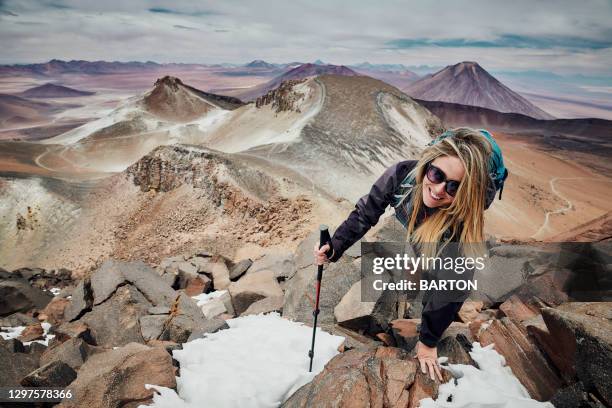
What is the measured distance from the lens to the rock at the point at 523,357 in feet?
12.0

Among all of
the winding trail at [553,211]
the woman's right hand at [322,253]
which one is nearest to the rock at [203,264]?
the woman's right hand at [322,253]

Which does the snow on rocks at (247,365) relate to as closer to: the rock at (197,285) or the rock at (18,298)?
the rock at (197,285)

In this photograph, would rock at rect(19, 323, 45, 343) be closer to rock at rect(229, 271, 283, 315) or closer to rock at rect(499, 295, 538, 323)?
rock at rect(229, 271, 283, 315)

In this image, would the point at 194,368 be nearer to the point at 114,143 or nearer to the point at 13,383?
the point at 13,383

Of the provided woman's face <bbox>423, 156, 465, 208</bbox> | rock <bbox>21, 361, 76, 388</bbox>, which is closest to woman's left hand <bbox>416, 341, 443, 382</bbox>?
woman's face <bbox>423, 156, 465, 208</bbox>

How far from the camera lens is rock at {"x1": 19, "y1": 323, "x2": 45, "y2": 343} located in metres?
8.82

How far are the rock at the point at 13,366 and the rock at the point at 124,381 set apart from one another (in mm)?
1642

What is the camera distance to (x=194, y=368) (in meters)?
4.82

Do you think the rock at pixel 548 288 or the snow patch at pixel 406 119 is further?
the snow patch at pixel 406 119

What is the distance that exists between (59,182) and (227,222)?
792 inches

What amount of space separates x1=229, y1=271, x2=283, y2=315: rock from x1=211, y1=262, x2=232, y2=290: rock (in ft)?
10.9

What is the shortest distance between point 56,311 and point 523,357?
44.7 ft

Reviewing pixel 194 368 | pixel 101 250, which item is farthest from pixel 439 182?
pixel 101 250

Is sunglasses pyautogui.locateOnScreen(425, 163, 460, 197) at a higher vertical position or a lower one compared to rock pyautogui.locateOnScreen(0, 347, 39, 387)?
higher
